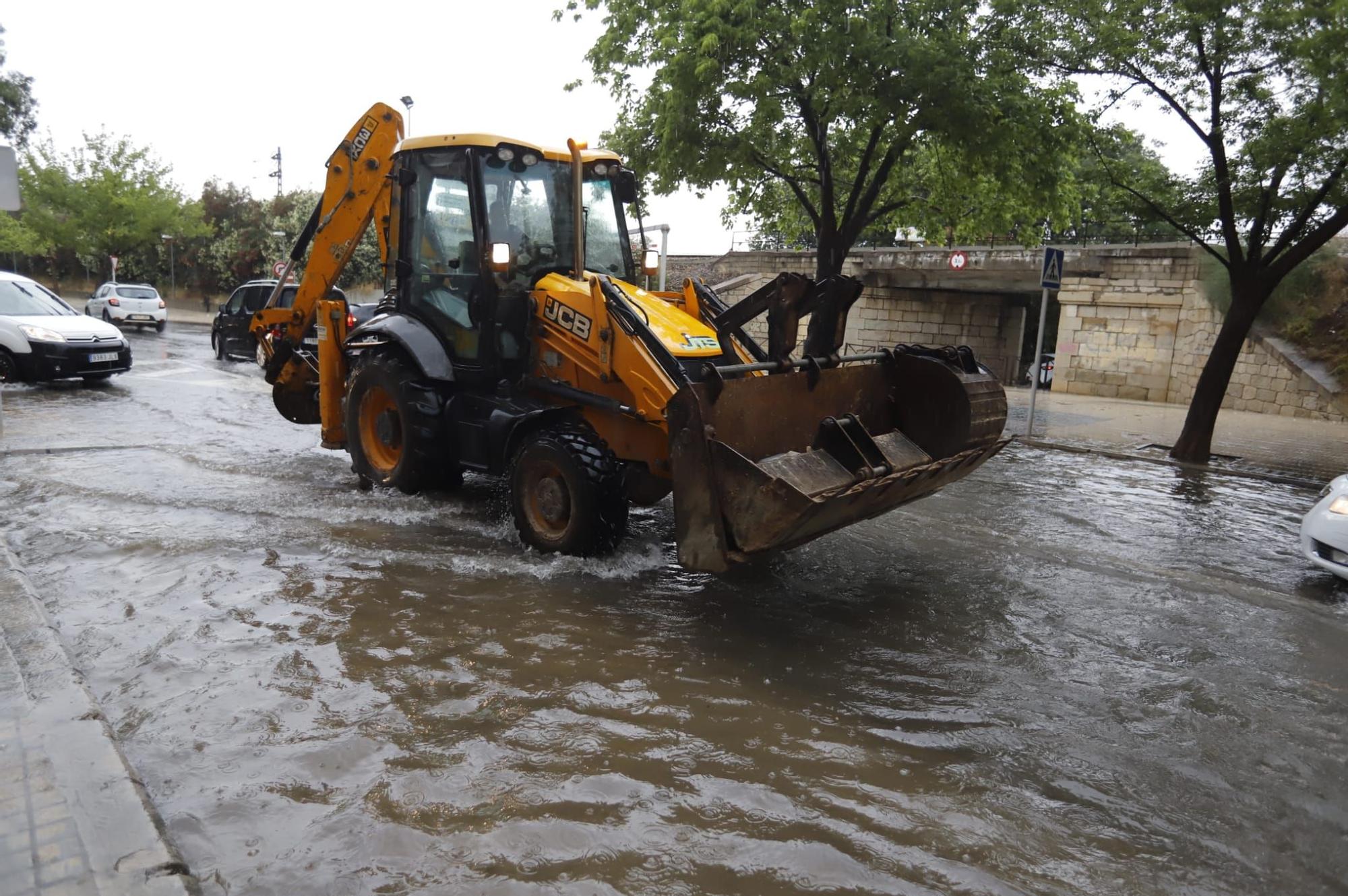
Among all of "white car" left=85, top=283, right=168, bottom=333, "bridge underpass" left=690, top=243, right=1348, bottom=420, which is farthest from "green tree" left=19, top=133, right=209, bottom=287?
"bridge underpass" left=690, top=243, right=1348, bottom=420

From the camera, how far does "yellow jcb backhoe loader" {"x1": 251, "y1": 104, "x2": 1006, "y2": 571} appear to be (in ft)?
17.7

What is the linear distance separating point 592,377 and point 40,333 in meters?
11.0

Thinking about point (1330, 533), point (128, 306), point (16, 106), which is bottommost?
point (1330, 533)

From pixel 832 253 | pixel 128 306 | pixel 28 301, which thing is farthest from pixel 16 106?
pixel 832 253

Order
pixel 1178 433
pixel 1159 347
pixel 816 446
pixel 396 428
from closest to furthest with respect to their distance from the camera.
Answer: pixel 816 446 → pixel 396 428 → pixel 1178 433 → pixel 1159 347

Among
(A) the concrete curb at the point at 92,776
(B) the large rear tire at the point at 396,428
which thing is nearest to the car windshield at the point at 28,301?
(B) the large rear tire at the point at 396,428

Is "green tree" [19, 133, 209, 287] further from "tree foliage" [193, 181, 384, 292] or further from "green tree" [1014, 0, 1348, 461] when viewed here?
"green tree" [1014, 0, 1348, 461]

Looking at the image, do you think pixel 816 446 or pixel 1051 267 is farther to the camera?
pixel 1051 267

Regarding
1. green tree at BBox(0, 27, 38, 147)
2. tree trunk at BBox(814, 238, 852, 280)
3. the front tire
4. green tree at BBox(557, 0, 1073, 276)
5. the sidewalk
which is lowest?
the front tire

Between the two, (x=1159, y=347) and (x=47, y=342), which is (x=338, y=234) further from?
(x=1159, y=347)

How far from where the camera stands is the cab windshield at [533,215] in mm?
7227

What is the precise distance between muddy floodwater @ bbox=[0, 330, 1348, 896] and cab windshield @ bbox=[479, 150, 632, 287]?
6.88 ft

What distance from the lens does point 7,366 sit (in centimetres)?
1350

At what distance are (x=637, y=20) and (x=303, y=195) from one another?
30473mm
